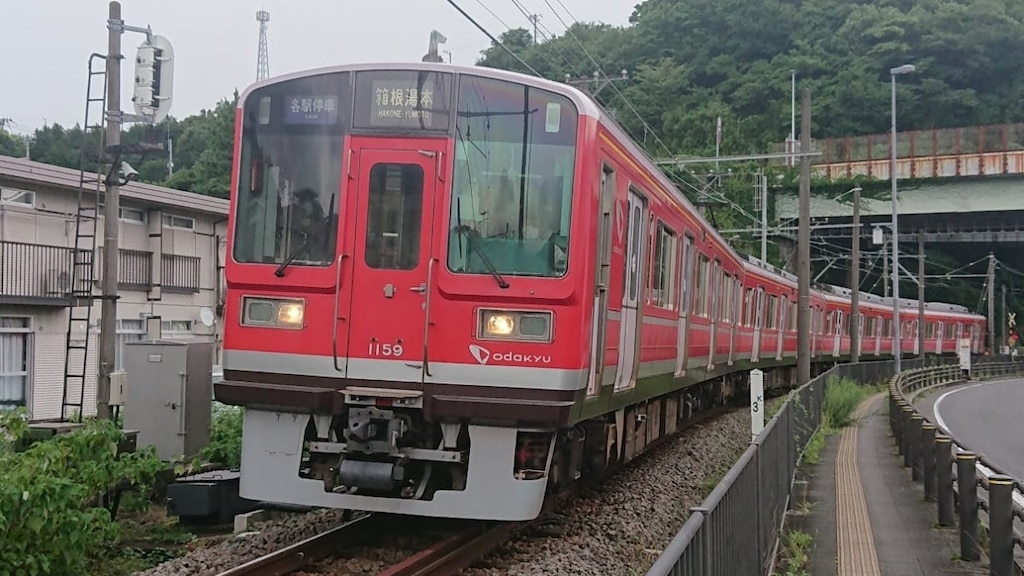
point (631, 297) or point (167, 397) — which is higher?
point (631, 297)

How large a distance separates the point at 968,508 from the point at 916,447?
12.7 ft

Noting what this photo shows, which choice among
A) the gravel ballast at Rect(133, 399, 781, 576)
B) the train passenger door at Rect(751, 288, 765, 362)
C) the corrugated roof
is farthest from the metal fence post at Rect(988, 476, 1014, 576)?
the corrugated roof

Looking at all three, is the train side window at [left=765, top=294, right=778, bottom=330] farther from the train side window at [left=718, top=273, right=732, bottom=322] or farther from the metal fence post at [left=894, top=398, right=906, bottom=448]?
the metal fence post at [left=894, top=398, right=906, bottom=448]

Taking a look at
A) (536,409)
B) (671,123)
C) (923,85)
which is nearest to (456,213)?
(536,409)

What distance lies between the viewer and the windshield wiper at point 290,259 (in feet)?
23.1

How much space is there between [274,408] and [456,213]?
177 centimetres

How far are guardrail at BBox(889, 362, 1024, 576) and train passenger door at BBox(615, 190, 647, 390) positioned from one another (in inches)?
102

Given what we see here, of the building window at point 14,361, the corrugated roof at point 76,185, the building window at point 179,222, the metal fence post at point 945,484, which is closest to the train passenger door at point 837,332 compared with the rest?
the corrugated roof at point 76,185

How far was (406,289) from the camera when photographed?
6.94m

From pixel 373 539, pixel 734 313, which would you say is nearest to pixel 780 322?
pixel 734 313

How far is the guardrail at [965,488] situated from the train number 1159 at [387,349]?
3.83 meters

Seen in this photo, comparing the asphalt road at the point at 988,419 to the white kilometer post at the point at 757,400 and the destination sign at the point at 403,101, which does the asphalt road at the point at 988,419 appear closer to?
the white kilometer post at the point at 757,400

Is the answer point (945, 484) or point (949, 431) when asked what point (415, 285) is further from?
point (949, 431)

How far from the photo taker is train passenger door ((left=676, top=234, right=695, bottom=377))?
39.2 feet
